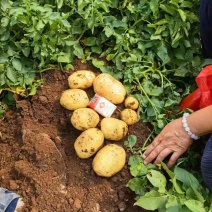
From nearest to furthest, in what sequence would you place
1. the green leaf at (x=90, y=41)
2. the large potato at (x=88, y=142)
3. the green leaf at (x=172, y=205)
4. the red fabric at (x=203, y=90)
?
the green leaf at (x=172, y=205)
the large potato at (x=88, y=142)
the red fabric at (x=203, y=90)
the green leaf at (x=90, y=41)

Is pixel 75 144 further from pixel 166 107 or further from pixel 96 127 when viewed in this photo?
pixel 166 107

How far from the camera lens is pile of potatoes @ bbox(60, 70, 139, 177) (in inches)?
85.1

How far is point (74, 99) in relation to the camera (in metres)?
2.28

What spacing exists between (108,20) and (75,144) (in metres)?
0.70

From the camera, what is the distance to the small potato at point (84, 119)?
7.28 feet

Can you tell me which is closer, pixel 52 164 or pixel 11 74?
pixel 52 164

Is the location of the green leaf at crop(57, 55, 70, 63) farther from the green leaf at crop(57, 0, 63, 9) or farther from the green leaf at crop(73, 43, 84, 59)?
the green leaf at crop(57, 0, 63, 9)

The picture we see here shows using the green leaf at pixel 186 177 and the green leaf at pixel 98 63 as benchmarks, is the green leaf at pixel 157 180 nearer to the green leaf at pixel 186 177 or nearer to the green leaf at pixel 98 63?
the green leaf at pixel 186 177

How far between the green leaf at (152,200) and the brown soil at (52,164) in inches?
6.3

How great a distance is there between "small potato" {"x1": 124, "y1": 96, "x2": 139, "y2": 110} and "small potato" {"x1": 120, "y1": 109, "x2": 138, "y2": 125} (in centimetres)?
3

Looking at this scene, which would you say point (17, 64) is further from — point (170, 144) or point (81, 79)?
point (170, 144)

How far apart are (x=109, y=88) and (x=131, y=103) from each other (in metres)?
0.13

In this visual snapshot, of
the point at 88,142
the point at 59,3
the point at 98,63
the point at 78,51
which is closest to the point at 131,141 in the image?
the point at 88,142

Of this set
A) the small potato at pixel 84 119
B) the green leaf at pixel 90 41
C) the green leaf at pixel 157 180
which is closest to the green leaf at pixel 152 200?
the green leaf at pixel 157 180
